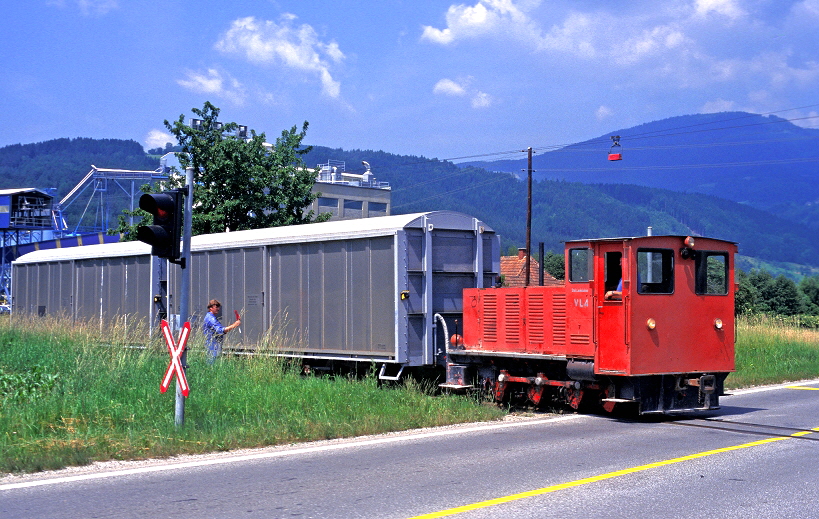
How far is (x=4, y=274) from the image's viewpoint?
2623 inches

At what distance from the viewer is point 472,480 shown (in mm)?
7844

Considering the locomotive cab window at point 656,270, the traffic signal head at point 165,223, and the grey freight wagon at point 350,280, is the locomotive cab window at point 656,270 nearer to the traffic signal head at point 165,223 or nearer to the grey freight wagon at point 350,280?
the grey freight wagon at point 350,280

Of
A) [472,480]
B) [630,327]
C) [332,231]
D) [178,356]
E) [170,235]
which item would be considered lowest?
[472,480]

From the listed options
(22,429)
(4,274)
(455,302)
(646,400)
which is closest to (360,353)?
(455,302)

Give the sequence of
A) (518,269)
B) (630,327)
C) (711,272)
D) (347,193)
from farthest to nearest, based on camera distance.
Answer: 1. (347,193)
2. (518,269)
3. (711,272)
4. (630,327)

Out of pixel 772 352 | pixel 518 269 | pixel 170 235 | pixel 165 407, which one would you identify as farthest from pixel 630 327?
pixel 518 269

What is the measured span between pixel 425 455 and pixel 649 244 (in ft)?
17.5

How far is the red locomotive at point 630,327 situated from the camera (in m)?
12.1

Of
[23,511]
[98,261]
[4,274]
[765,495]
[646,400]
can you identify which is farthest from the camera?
[4,274]

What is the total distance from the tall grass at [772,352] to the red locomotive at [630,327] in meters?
5.95

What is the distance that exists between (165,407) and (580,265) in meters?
6.60

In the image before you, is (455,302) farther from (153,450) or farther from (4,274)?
(4,274)

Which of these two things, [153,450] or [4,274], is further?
[4,274]

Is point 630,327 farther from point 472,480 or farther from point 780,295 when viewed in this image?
point 780,295
